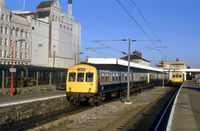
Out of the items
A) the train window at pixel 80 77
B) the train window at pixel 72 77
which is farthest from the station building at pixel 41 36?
the train window at pixel 80 77

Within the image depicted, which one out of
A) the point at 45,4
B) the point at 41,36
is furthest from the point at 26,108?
the point at 45,4

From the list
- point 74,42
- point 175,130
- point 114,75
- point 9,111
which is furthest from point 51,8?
point 175,130

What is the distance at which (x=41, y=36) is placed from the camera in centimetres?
5888

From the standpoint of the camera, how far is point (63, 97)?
19.8 m

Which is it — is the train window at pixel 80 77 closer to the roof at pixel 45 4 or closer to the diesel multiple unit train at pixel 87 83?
the diesel multiple unit train at pixel 87 83

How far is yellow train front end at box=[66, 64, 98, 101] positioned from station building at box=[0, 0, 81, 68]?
3229 cm

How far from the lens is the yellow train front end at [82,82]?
17.8m

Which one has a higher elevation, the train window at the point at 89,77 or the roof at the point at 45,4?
the roof at the point at 45,4

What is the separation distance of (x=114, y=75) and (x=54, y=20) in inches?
1845

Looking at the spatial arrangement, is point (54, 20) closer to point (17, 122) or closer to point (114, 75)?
point (114, 75)

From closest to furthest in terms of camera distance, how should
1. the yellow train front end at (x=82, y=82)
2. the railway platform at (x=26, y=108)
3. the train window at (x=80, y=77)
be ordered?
1. the railway platform at (x=26, y=108)
2. the yellow train front end at (x=82, y=82)
3. the train window at (x=80, y=77)

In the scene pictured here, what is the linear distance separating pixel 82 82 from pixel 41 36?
1722 inches

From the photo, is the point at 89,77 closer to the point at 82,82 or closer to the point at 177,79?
the point at 82,82

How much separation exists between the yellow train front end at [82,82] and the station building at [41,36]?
1271 inches
